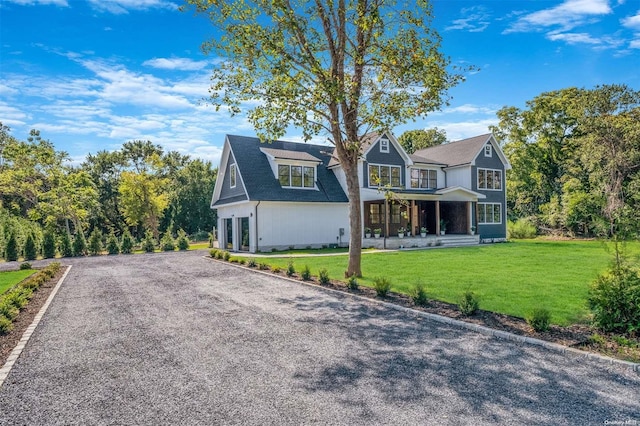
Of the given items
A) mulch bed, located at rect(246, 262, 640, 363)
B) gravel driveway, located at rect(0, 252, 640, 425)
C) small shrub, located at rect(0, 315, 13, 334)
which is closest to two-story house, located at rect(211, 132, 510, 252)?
mulch bed, located at rect(246, 262, 640, 363)

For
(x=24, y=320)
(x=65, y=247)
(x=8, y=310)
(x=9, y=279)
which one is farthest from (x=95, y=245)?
(x=8, y=310)

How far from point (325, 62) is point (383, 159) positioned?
49.3ft

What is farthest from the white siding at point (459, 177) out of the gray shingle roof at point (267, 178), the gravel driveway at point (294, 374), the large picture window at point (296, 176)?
the gravel driveway at point (294, 374)

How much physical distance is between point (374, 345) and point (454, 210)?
24895mm

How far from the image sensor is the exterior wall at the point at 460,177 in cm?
2781

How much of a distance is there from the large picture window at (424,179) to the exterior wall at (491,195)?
2.66 meters

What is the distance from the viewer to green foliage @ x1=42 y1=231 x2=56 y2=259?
2319cm

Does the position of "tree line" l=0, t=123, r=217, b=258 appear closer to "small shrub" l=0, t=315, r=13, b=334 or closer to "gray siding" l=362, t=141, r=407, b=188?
"gray siding" l=362, t=141, r=407, b=188

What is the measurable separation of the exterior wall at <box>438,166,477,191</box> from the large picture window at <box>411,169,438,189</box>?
3.93ft

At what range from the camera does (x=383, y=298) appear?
867 centimetres

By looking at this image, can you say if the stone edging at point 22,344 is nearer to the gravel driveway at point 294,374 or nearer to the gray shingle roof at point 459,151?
the gravel driveway at point 294,374

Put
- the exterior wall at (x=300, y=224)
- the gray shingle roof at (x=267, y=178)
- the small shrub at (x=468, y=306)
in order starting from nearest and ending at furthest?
the small shrub at (x=468, y=306), the exterior wall at (x=300, y=224), the gray shingle roof at (x=267, y=178)

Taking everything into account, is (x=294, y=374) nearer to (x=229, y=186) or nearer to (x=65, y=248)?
(x=229, y=186)

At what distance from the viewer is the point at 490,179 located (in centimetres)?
2898
